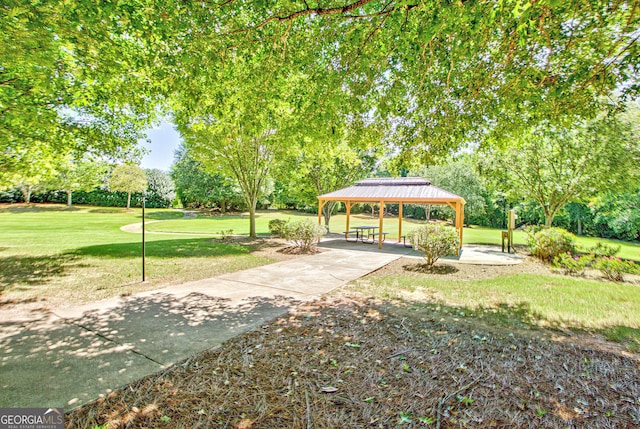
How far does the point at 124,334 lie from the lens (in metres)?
3.93

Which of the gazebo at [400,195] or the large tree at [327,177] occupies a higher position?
the large tree at [327,177]

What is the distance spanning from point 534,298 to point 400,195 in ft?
28.2

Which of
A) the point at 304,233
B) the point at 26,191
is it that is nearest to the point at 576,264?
the point at 304,233

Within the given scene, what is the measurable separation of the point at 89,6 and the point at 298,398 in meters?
5.11

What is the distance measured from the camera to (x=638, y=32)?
5391 mm

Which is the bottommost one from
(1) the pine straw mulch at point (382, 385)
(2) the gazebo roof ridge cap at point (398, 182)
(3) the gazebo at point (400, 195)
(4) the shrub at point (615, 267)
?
(1) the pine straw mulch at point (382, 385)

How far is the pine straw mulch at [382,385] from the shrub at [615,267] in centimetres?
670

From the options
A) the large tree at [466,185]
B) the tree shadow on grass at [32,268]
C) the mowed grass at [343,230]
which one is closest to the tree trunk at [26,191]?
the mowed grass at [343,230]

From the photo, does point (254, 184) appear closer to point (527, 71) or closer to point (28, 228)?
point (527, 71)

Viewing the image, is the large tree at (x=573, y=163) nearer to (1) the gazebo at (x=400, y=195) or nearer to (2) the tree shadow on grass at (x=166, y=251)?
(1) the gazebo at (x=400, y=195)

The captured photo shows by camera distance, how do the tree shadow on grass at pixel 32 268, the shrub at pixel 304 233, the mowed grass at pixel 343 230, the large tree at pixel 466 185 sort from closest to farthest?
the tree shadow on grass at pixel 32 268
the shrub at pixel 304 233
the mowed grass at pixel 343 230
the large tree at pixel 466 185

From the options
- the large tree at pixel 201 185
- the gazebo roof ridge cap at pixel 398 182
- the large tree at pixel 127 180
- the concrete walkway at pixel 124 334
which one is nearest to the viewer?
the concrete walkway at pixel 124 334

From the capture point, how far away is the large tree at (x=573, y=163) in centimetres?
1259

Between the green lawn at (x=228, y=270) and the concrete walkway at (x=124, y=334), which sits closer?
the concrete walkway at (x=124, y=334)
